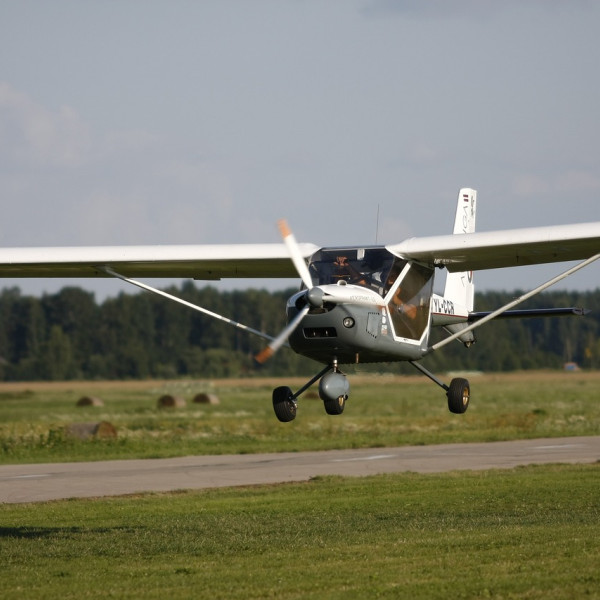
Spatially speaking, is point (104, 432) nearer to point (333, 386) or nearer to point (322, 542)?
point (322, 542)

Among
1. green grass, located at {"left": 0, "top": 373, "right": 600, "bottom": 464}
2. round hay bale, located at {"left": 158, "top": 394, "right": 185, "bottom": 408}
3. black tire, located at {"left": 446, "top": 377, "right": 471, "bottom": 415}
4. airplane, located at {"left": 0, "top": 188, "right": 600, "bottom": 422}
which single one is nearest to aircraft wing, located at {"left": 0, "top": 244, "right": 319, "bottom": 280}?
airplane, located at {"left": 0, "top": 188, "right": 600, "bottom": 422}

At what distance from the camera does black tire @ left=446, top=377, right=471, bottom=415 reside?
1666 cm

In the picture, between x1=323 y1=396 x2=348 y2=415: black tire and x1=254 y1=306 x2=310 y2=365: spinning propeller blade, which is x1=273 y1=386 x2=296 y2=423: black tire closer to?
x1=323 y1=396 x2=348 y2=415: black tire

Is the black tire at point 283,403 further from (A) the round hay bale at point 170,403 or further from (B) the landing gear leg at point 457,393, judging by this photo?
(A) the round hay bale at point 170,403

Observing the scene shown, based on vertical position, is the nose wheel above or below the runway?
above

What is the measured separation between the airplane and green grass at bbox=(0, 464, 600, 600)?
2409 millimetres

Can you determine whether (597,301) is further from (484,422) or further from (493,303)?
(484,422)

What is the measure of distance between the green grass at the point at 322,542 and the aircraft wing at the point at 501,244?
4.41 m

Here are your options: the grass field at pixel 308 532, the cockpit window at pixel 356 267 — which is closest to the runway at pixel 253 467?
the grass field at pixel 308 532

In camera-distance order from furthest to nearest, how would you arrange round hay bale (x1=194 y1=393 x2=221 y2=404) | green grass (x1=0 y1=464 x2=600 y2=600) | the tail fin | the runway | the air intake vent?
round hay bale (x1=194 y1=393 x2=221 y2=404)
the runway
the tail fin
green grass (x1=0 y1=464 x2=600 y2=600)
the air intake vent

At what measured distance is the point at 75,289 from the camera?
409 ft

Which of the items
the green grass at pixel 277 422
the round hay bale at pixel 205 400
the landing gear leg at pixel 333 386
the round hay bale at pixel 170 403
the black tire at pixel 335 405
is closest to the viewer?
the landing gear leg at pixel 333 386

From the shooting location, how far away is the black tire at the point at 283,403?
16.1 meters

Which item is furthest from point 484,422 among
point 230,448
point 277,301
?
point 277,301
